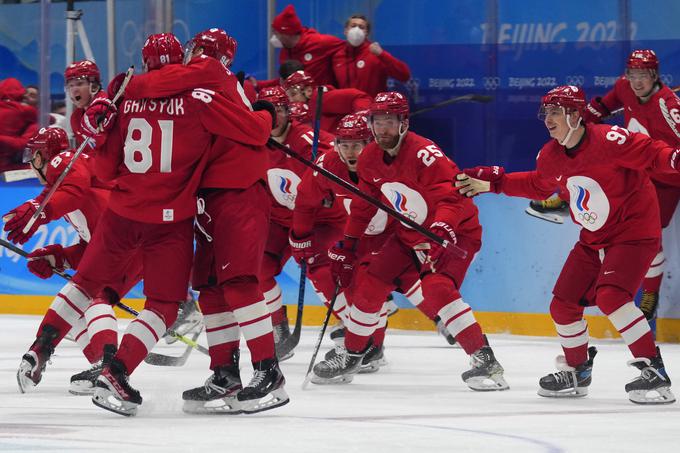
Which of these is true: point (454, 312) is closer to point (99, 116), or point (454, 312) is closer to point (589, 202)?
point (589, 202)

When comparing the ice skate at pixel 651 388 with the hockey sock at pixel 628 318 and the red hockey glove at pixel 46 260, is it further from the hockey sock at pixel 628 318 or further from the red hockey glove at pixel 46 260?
the red hockey glove at pixel 46 260

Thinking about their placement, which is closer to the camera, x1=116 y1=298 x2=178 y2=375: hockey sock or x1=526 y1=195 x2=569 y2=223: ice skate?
x1=116 y1=298 x2=178 y2=375: hockey sock

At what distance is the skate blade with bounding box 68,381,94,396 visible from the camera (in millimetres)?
5254

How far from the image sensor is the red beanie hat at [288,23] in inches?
337

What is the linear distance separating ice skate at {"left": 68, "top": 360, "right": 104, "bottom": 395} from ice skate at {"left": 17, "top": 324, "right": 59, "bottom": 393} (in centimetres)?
20

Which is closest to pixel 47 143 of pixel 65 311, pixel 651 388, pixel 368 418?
pixel 65 311

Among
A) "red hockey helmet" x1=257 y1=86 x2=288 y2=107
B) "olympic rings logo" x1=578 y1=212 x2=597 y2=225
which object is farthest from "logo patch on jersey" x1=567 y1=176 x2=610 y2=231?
"red hockey helmet" x1=257 y1=86 x2=288 y2=107

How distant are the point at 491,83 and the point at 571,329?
3.20 metres

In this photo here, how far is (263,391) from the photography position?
457 cm

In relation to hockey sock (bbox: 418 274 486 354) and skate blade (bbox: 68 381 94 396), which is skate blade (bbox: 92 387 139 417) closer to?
skate blade (bbox: 68 381 94 396)

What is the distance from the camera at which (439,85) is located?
8.54 m

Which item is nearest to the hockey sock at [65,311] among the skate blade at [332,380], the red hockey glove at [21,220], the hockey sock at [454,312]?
the red hockey glove at [21,220]

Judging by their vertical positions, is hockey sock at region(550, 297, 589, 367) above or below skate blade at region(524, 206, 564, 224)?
above

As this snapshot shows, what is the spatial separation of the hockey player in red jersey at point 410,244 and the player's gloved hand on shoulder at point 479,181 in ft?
0.47
